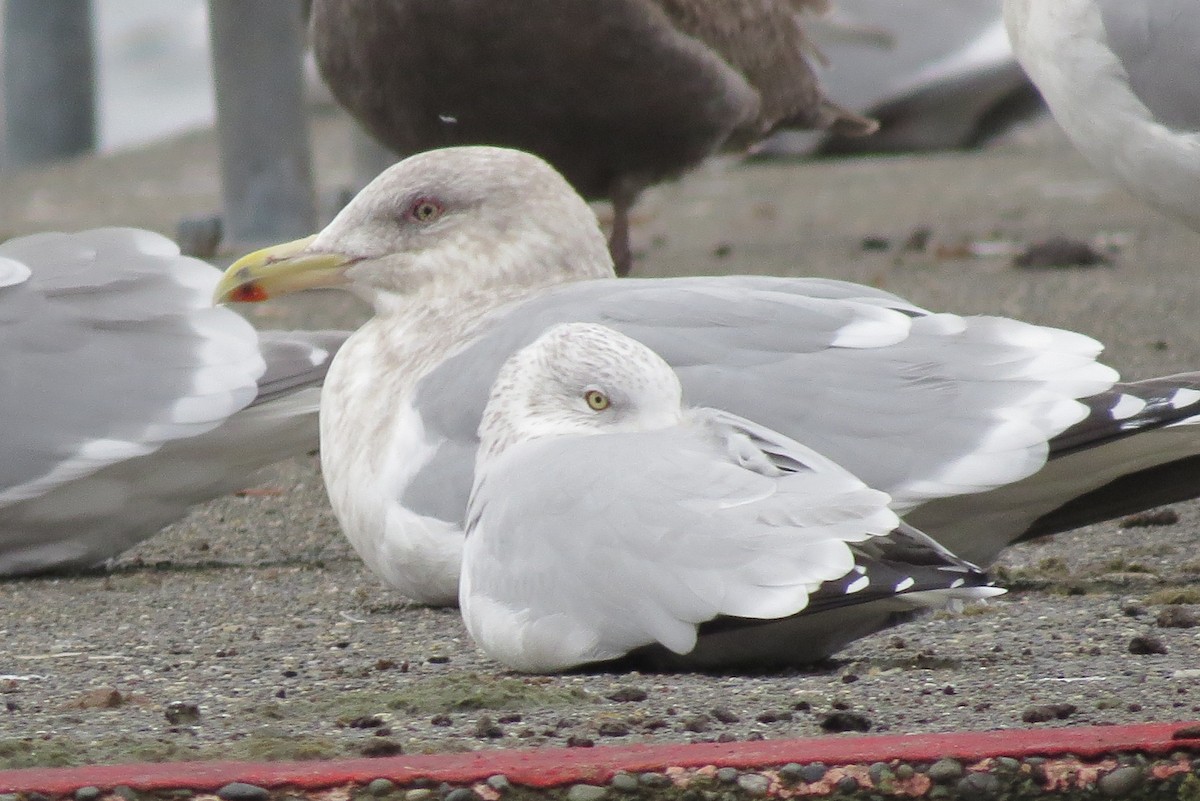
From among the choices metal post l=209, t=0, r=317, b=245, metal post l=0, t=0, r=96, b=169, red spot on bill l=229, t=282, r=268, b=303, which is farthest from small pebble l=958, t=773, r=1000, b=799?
metal post l=0, t=0, r=96, b=169

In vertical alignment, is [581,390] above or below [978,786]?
above

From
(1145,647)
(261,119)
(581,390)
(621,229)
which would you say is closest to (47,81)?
(261,119)

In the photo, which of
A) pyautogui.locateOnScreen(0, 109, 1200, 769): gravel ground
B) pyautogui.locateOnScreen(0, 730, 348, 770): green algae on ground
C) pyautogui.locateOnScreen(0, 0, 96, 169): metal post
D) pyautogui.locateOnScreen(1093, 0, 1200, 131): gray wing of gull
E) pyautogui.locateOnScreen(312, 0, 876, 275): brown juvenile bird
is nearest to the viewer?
pyautogui.locateOnScreen(0, 730, 348, 770): green algae on ground

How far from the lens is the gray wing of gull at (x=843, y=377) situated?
2.61 m

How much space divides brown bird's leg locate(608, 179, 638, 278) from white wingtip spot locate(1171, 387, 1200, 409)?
121 inches

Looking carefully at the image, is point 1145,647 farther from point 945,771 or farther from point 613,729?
point 613,729

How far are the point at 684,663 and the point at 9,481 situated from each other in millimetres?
1272

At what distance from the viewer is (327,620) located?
286cm

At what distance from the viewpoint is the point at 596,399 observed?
2562mm

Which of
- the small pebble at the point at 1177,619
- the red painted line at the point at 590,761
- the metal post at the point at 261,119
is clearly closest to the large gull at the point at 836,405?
the small pebble at the point at 1177,619

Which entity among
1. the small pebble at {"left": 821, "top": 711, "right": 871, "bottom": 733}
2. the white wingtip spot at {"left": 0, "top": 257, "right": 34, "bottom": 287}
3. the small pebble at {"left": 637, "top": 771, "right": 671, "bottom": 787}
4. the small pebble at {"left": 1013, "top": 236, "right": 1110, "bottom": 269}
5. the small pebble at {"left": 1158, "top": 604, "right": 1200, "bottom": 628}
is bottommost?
the small pebble at {"left": 1013, "top": 236, "right": 1110, "bottom": 269}

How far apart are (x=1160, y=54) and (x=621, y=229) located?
1.82m

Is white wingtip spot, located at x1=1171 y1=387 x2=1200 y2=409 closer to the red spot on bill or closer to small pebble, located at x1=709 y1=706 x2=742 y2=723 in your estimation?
small pebble, located at x1=709 y1=706 x2=742 y2=723

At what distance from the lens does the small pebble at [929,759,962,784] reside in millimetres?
1955
